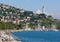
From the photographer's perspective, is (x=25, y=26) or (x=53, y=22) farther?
(x=53, y=22)

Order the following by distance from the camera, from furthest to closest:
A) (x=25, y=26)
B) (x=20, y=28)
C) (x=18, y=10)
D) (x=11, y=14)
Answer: (x=18, y=10) → (x=11, y=14) → (x=25, y=26) → (x=20, y=28)

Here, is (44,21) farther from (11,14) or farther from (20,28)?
(20,28)

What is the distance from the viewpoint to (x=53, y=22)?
134125mm

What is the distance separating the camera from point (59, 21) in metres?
142

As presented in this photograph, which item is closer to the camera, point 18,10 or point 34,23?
point 34,23

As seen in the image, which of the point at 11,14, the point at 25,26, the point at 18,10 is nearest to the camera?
the point at 25,26

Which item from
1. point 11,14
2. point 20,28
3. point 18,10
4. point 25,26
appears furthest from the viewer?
point 18,10

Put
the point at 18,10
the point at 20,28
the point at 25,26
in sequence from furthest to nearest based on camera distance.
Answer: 1. the point at 18,10
2. the point at 25,26
3. the point at 20,28

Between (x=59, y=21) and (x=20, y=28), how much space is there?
35033 millimetres

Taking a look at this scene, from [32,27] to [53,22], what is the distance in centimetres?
1514

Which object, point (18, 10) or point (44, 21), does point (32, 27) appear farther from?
point (18, 10)

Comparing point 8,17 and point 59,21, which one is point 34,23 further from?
point 59,21

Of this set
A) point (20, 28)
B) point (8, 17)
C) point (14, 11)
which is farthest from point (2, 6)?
point (20, 28)

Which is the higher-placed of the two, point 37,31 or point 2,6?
point 2,6
